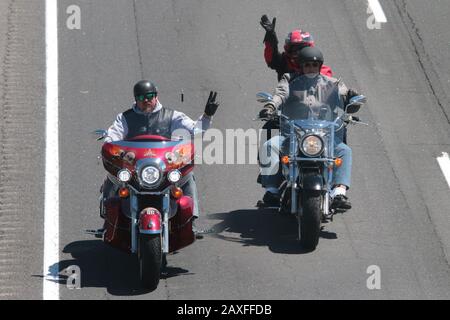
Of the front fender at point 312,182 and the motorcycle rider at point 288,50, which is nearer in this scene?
the front fender at point 312,182

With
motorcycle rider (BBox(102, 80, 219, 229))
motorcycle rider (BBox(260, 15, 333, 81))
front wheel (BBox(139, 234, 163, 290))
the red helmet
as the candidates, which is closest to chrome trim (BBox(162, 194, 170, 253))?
front wheel (BBox(139, 234, 163, 290))

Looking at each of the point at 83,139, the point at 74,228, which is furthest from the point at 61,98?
the point at 74,228

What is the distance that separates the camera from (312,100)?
1700 centimetres

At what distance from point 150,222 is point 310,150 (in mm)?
2430

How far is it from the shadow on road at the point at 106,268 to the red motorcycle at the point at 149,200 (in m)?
0.27

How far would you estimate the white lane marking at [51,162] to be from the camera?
15477mm

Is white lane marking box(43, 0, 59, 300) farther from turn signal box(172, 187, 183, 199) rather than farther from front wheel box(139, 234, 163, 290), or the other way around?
turn signal box(172, 187, 183, 199)

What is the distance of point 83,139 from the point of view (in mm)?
18859

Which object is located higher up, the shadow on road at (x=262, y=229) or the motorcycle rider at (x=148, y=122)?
the motorcycle rider at (x=148, y=122)

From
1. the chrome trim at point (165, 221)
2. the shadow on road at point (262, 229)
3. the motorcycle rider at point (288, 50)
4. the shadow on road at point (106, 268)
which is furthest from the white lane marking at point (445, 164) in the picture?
the chrome trim at point (165, 221)

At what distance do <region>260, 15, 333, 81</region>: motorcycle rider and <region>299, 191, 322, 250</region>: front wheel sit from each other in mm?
2315

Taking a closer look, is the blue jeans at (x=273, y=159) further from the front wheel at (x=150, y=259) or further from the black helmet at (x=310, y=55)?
the front wheel at (x=150, y=259)
